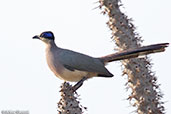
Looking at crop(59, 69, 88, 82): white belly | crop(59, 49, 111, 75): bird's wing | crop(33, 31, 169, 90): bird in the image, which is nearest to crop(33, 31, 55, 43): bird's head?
crop(33, 31, 169, 90): bird

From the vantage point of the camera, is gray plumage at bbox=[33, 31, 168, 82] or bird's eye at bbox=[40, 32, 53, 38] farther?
bird's eye at bbox=[40, 32, 53, 38]

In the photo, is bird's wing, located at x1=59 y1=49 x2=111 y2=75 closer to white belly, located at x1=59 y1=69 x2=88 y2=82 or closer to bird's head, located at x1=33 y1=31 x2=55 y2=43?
white belly, located at x1=59 y1=69 x2=88 y2=82

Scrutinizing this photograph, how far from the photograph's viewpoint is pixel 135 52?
6613 mm

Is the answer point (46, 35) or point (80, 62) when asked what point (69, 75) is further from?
point (46, 35)

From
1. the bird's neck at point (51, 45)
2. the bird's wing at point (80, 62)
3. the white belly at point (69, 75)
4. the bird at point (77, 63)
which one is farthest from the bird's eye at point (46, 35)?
the white belly at point (69, 75)

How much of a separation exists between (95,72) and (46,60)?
1136mm

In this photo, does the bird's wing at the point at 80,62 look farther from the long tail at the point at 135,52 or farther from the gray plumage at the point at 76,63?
the long tail at the point at 135,52

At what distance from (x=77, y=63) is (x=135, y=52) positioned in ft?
6.22

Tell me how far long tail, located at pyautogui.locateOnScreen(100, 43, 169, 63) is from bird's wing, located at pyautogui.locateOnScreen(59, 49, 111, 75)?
228 millimetres

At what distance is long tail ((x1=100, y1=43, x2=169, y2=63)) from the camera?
21.7 ft

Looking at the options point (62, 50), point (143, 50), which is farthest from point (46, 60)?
point (143, 50)

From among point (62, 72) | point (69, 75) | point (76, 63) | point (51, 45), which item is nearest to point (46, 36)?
point (51, 45)

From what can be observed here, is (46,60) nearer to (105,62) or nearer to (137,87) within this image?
(105,62)

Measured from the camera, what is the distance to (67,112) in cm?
423
